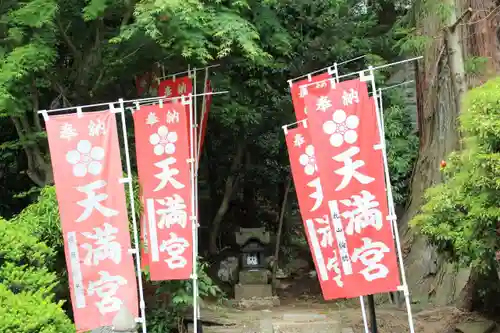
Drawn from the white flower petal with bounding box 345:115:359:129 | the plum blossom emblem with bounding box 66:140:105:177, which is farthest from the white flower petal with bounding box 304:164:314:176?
the plum blossom emblem with bounding box 66:140:105:177

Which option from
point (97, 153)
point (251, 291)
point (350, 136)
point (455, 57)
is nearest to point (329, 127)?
point (350, 136)

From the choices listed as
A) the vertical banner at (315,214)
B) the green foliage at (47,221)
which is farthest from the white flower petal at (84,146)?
the vertical banner at (315,214)

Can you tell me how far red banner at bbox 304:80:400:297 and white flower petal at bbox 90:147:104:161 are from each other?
2.20 metres

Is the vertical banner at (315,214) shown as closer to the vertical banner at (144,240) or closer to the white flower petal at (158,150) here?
the white flower petal at (158,150)

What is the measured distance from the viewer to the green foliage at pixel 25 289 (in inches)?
162

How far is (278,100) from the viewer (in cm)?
1216

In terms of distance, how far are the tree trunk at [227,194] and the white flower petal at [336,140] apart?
741 cm

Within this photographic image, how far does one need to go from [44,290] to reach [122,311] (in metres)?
0.66

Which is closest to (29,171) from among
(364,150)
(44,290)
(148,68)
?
(148,68)

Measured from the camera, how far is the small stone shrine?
12.0 meters

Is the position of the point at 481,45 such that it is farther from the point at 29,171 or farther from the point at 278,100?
the point at 29,171

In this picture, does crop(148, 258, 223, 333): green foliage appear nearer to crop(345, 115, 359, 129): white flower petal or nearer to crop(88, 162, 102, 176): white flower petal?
crop(88, 162, 102, 176): white flower petal

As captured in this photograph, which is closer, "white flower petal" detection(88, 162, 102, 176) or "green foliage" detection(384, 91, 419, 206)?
"white flower petal" detection(88, 162, 102, 176)

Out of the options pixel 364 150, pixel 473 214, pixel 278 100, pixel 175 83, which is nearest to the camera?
pixel 473 214
